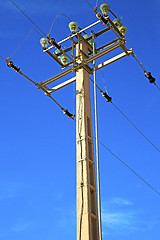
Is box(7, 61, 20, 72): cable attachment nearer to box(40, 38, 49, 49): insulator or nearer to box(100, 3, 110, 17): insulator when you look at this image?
box(40, 38, 49, 49): insulator

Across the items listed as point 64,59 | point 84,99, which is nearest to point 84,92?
point 84,99

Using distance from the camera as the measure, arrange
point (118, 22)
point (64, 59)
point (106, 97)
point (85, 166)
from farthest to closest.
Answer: point (64, 59) < point (118, 22) < point (106, 97) < point (85, 166)

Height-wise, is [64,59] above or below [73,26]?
below

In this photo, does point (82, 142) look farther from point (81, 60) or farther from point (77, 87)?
point (81, 60)

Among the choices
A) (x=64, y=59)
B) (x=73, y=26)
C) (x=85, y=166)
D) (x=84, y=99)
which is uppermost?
(x=73, y=26)

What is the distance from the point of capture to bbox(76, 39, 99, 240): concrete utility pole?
26.5 ft

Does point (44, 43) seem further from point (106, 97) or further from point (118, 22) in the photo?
point (106, 97)

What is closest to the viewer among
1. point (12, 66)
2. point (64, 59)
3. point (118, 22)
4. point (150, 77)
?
point (12, 66)

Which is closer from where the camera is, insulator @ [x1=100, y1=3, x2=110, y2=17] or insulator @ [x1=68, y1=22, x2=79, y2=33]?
insulator @ [x1=100, y1=3, x2=110, y2=17]

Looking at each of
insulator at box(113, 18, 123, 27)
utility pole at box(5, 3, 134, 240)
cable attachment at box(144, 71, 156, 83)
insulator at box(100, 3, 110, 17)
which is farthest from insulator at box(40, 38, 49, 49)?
cable attachment at box(144, 71, 156, 83)

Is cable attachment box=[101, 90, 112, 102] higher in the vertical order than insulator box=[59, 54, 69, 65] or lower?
lower

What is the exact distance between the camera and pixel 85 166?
871 cm

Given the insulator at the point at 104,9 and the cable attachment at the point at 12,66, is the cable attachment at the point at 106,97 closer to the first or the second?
the insulator at the point at 104,9

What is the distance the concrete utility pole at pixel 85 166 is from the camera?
807 centimetres
